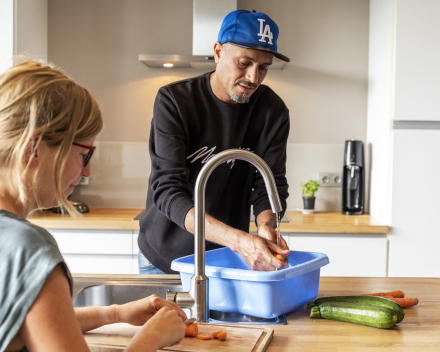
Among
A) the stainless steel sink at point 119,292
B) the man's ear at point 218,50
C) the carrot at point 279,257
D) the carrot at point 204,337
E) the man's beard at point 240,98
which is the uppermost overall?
the man's ear at point 218,50

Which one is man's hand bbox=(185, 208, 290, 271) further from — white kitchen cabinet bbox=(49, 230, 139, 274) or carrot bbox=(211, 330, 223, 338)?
white kitchen cabinet bbox=(49, 230, 139, 274)

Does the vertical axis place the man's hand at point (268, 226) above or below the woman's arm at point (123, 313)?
above

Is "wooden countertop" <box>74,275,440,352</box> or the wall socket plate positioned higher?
the wall socket plate

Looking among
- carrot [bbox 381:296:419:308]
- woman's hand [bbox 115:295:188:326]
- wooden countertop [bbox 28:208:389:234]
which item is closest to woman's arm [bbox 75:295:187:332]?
woman's hand [bbox 115:295:188:326]

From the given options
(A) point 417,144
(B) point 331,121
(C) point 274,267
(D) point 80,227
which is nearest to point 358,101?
(B) point 331,121

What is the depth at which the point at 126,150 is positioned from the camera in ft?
9.82

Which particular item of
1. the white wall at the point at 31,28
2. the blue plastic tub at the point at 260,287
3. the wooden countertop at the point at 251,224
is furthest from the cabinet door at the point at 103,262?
the blue plastic tub at the point at 260,287

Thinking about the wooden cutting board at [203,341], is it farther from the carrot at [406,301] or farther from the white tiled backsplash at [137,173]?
the white tiled backsplash at [137,173]

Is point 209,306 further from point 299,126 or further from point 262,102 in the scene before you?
point 299,126

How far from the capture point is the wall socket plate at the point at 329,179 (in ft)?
9.71

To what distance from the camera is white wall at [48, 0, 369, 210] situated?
115 inches

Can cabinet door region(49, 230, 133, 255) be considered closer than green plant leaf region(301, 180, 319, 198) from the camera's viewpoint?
Yes

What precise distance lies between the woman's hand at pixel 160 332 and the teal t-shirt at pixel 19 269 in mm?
221

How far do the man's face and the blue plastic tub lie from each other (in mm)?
618
